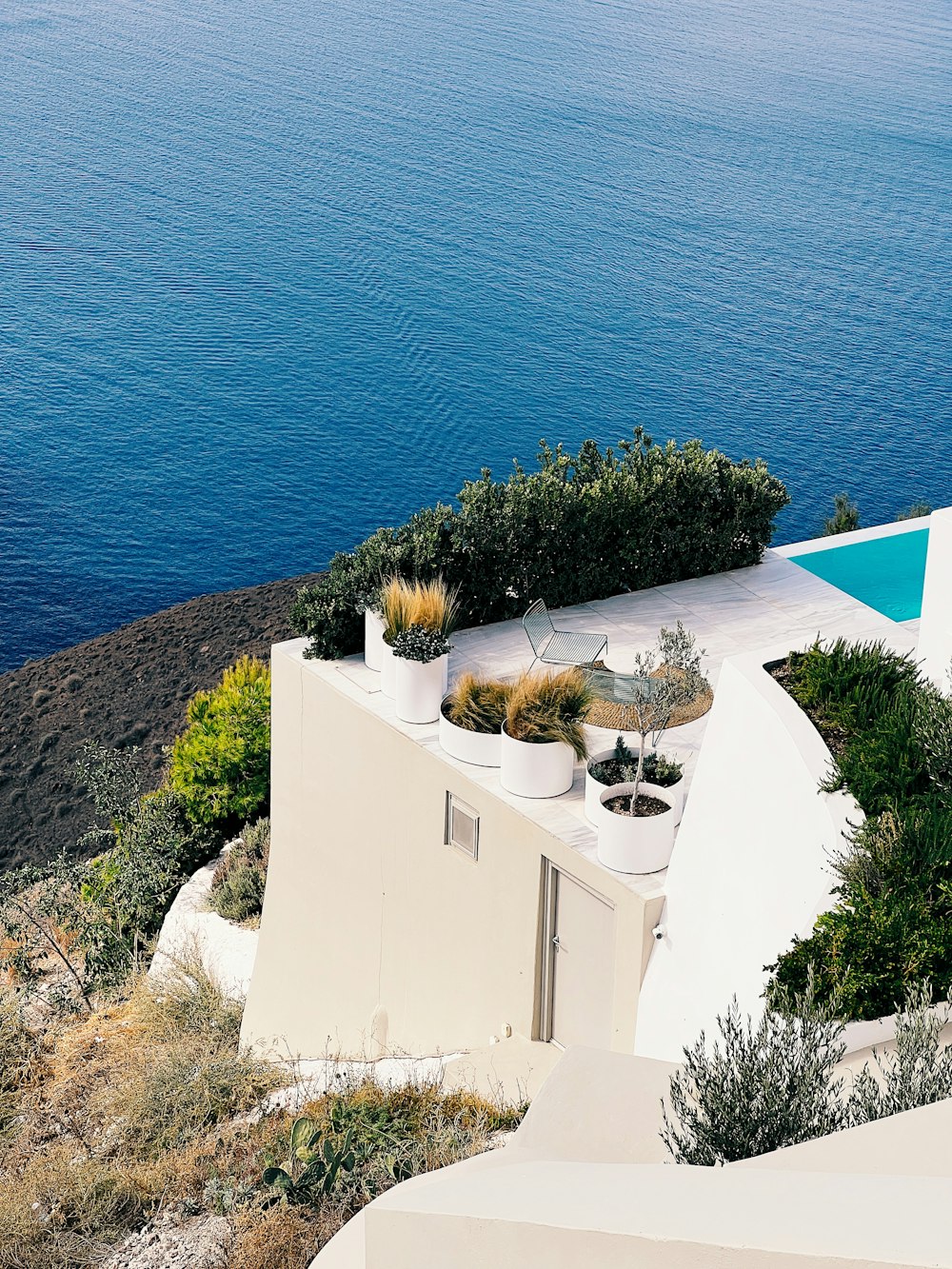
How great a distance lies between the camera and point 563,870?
370 inches

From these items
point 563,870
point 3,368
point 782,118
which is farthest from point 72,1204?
point 782,118

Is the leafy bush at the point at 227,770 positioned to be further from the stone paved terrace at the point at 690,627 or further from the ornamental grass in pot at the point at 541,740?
the ornamental grass in pot at the point at 541,740

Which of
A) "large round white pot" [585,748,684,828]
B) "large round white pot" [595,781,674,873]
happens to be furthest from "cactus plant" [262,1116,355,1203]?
"large round white pot" [585,748,684,828]

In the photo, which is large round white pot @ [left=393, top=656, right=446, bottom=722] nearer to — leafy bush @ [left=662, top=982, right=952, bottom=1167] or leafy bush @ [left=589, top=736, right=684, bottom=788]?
leafy bush @ [left=589, top=736, right=684, bottom=788]

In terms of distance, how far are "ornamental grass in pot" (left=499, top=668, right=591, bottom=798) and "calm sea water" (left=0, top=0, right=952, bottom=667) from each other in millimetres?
22702

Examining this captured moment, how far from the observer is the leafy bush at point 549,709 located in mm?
9836

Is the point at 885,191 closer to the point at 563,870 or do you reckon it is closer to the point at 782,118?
the point at 782,118

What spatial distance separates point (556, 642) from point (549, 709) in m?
1.80

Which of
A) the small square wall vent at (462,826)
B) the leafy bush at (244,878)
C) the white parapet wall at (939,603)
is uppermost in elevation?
the white parapet wall at (939,603)

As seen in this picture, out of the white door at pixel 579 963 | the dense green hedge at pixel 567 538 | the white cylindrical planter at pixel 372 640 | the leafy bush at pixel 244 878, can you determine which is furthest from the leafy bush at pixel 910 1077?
the leafy bush at pixel 244 878

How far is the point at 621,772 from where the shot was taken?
9.66 metres

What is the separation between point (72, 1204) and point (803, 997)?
517cm

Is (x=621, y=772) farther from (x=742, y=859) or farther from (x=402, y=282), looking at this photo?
(x=402, y=282)

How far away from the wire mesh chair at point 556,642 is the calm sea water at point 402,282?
68.7 ft
